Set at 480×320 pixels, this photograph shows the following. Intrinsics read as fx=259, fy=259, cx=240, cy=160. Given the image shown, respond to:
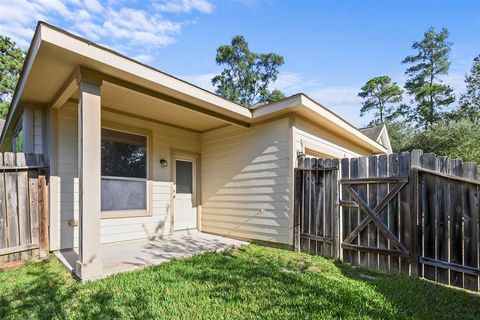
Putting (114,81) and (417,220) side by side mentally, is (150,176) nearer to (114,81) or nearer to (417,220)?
(114,81)

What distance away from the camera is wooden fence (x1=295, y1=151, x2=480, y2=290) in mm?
3209

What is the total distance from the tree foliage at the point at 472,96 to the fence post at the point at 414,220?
22433 millimetres

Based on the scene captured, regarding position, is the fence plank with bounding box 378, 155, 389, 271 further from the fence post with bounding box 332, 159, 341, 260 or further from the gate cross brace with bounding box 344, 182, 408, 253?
the fence post with bounding box 332, 159, 341, 260

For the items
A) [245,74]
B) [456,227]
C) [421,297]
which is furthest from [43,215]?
[245,74]

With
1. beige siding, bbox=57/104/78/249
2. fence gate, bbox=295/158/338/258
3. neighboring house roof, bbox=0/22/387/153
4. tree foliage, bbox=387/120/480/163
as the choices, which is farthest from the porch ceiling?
tree foliage, bbox=387/120/480/163

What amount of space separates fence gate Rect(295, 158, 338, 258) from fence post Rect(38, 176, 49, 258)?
175 inches

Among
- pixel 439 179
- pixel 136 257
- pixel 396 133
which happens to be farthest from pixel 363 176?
pixel 396 133

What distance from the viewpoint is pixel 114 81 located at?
12.7ft

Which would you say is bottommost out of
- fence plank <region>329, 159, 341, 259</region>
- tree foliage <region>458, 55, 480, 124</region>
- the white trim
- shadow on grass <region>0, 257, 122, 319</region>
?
shadow on grass <region>0, 257, 122, 319</region>

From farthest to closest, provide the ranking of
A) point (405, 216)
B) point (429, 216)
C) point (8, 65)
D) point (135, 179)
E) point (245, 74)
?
point (245, 74) → point (8, 65) → point (135, 179) → point (405, 216) → point (429, 216)

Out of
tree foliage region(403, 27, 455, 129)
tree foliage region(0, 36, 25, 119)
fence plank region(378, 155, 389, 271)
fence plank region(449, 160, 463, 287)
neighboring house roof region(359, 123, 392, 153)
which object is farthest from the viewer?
tree foliage region(403, 27, 455, 129)

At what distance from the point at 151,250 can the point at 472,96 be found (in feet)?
85.4

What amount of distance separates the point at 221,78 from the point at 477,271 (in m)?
22.3

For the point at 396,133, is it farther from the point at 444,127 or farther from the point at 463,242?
the point at 463,242
